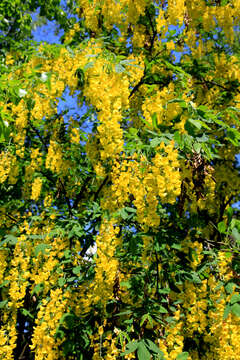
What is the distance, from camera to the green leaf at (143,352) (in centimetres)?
226

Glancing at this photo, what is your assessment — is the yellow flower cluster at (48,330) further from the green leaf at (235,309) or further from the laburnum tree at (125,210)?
the green leaf at (235,309)

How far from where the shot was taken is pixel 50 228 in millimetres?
3545

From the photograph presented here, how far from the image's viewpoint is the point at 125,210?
3150mm

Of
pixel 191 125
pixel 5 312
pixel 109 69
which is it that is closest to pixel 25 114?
pixel 109 69

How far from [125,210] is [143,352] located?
4.12 feet

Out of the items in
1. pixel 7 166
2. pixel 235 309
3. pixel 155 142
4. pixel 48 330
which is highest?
pixel 7 166

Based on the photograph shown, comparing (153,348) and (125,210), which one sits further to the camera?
(125,210)

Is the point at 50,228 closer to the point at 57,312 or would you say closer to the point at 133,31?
the point at 57,312

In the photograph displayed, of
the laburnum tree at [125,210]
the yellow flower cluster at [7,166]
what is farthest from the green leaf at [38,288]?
the yellow flower cluster at [7,166]

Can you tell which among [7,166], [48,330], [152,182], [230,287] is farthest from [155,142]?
[7,166]

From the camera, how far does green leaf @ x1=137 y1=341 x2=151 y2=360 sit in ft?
7.43

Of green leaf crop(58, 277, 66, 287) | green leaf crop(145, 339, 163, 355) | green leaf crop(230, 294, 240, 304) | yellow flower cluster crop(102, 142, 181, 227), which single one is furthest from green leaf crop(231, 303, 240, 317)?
green leaf crop(58, 277, 66, 287)

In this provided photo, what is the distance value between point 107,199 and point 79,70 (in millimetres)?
1431

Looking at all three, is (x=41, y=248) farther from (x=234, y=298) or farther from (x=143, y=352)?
(x=234, y=298)
